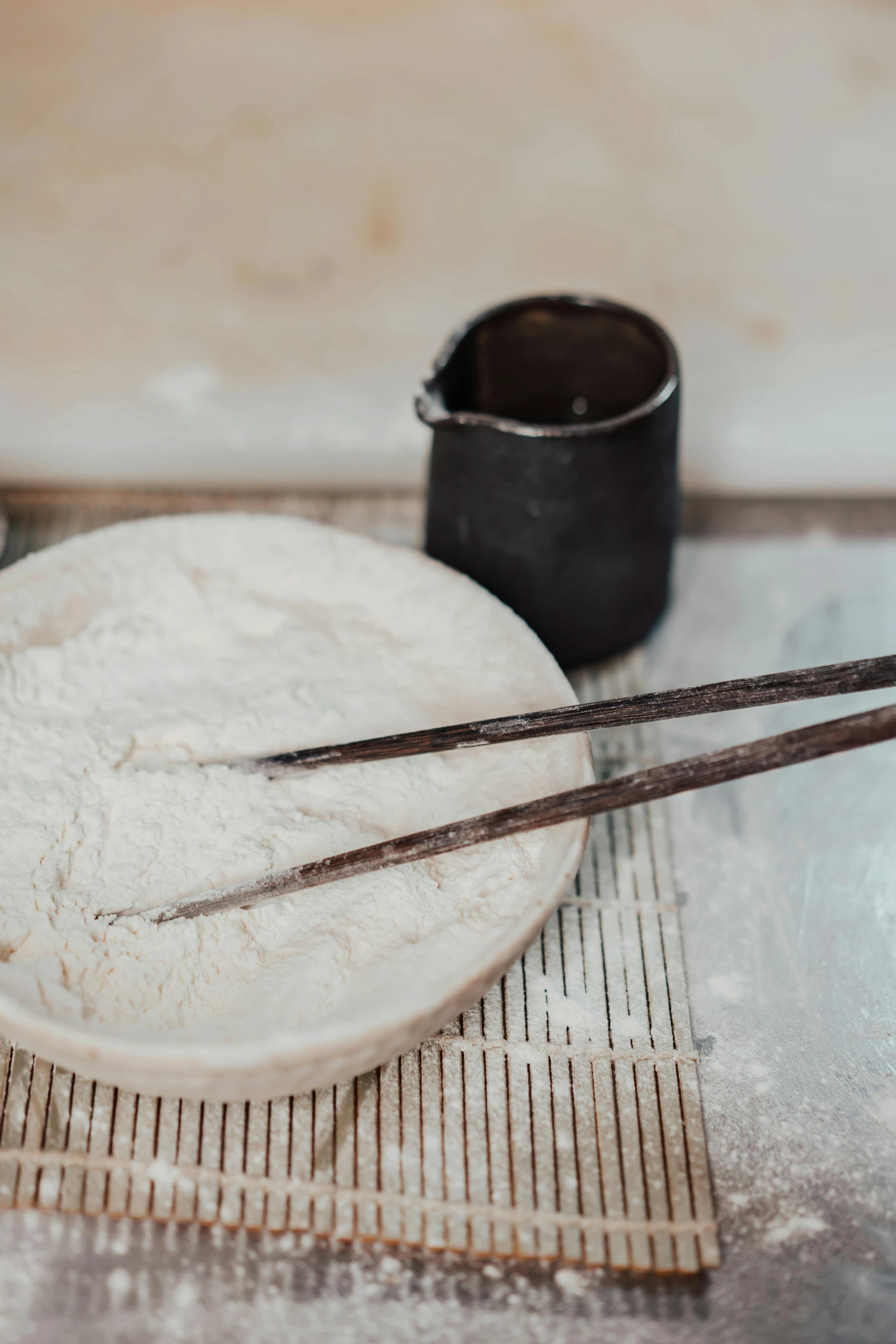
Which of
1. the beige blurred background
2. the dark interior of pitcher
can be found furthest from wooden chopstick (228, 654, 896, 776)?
the beige blurred background

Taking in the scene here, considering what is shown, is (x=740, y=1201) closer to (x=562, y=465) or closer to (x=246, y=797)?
(x=246, y=797)

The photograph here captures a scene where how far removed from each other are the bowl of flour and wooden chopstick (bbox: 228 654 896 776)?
0.02 m

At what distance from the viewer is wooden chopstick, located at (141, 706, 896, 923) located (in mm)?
562

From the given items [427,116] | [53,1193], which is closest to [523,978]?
[53,1193]

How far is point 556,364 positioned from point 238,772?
1.52ft

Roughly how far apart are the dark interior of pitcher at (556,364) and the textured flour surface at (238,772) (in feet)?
0.65

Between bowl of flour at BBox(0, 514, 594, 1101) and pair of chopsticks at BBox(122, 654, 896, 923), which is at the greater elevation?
pair of chopsticks at BBox(122, 654, 896, 923)

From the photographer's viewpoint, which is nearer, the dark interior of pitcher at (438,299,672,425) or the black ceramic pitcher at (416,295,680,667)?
the black ceramic pitcher at (416,295,680,667)

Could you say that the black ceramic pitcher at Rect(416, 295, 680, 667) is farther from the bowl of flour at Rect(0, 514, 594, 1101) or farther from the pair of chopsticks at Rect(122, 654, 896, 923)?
the pair of chopsticks at Rect(122, 654, 896, 923)

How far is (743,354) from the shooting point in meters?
1.20

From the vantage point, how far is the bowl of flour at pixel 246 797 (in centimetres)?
59

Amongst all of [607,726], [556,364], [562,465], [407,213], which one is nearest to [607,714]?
[607,726]

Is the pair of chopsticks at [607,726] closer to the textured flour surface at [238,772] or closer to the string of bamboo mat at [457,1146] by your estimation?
the textured flour surface at [238,772]

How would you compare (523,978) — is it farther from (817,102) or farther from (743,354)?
(817,102)
